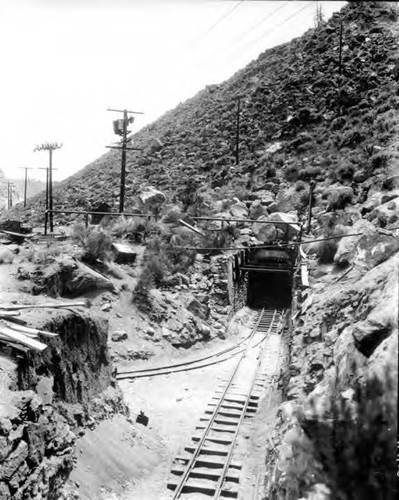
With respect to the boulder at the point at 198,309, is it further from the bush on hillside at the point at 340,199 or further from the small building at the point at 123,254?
the bush on hillside at the point at 340,199

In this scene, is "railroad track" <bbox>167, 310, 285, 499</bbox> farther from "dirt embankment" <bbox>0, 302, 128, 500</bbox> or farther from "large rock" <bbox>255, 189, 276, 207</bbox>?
"large rock" <bbox>255, 189, 276, 207</bbox>

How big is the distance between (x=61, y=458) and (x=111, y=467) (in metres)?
2.52

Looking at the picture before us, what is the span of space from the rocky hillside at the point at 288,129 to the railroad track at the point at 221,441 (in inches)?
623

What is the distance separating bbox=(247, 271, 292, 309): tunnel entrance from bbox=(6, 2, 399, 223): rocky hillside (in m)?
7.33

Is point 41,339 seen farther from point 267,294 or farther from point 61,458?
point 267,294

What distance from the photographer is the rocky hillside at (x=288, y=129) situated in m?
40.6

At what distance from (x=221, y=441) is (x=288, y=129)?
4084cm

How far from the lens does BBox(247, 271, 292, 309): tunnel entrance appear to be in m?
33.8

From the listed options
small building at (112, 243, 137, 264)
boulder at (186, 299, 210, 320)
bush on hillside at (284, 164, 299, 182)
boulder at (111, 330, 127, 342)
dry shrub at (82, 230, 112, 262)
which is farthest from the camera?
bush on hillside at (284, 164, 299, 182)

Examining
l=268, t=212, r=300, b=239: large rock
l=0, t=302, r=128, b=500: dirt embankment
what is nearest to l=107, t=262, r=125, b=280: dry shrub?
l=0, t=302, r=128, b=500: dirt embankment

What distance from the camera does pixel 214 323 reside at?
25375mm

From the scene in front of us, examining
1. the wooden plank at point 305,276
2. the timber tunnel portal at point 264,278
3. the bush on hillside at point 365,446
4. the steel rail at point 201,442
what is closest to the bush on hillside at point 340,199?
the timber tunnel portal at point 264,278

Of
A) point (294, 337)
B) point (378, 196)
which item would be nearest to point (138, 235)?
point (378, 196)

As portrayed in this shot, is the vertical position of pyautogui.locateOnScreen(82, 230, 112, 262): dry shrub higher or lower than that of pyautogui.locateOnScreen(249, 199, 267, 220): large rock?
lower
